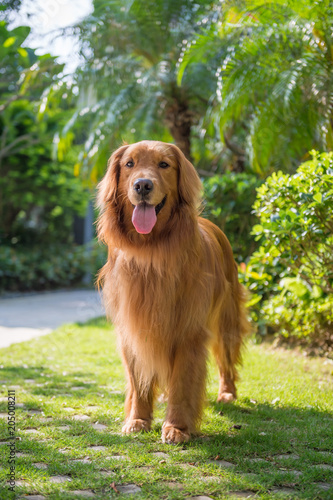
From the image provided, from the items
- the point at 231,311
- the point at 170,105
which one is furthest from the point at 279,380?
the point at 170,105

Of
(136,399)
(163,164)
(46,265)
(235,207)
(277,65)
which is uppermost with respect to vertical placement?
(277,65)

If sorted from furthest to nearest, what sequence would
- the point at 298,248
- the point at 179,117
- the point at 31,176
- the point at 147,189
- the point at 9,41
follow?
the point at 31,176
the point at 179,117
the point at 9,41
the point at 298,248
the point at 147,189

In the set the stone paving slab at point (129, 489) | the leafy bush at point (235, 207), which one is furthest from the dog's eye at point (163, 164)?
the leafy bush at point (235, 207)

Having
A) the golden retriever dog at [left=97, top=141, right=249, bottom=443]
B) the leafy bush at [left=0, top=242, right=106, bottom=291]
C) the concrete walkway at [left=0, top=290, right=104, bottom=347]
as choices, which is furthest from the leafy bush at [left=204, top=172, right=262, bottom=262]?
the leafy bush at [left=0, top=242, right=106, bottom=291]

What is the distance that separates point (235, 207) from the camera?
7672mm

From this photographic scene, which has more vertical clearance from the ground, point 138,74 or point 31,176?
point 138,74

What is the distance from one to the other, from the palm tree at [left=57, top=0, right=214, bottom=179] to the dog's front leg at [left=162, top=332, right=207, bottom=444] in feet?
22.1

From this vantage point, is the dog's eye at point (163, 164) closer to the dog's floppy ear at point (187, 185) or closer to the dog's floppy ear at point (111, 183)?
the dog's floppy ear at point (187, 185)

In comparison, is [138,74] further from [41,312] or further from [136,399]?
[136,399]

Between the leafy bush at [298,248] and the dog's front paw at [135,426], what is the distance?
2041 millimetres

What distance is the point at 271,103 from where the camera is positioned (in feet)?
22.4

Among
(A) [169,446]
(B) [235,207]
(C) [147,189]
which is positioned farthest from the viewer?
(B) [235,207]

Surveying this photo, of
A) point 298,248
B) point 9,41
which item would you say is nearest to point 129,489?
point 298,248

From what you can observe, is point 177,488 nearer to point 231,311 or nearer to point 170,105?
point 231,311
